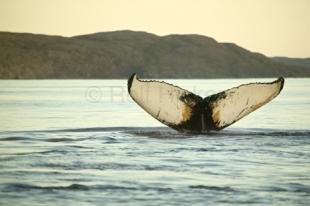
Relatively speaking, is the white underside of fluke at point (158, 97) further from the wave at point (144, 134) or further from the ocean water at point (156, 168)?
the wave at point (144, 134)

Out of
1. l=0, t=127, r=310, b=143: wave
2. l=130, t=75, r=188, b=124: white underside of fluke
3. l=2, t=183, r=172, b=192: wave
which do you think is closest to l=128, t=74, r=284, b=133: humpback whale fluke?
l=130, t=75, r=188, b=124: white underside of fluke

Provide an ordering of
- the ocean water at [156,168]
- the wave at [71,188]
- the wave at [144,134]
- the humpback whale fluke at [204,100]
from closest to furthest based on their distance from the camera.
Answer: the ocean water at [156,168], the wave at [71,188], the humpback whale fluke at [204,100], the wave at [144,134]

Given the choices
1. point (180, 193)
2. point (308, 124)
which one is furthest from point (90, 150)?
point (308, 124)

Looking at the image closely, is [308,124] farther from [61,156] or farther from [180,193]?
[180,193]

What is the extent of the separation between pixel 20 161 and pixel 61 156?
988 mm

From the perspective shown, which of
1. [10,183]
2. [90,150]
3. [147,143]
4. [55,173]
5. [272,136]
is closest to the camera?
[10,183]

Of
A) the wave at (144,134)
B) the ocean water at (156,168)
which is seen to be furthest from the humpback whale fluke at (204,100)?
the wave at (144,134)

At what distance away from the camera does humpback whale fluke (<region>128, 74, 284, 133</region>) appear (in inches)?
623

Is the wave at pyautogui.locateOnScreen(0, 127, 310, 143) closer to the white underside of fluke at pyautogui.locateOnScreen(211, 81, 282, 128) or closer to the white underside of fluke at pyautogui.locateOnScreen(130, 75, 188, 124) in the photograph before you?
the white underside of fluke at pyautogui.locateOnScreen(130, 75, 188, 124)

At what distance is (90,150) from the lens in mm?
15484

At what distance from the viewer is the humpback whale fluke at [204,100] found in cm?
1584

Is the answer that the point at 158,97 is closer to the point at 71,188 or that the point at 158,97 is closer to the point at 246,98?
the point at 246,98

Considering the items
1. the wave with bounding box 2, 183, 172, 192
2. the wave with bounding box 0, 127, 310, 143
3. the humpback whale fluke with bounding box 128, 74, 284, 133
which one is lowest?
the wave with bounding box 2, 183, 172, 192

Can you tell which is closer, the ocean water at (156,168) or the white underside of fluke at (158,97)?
the ocean water at (156,168)
